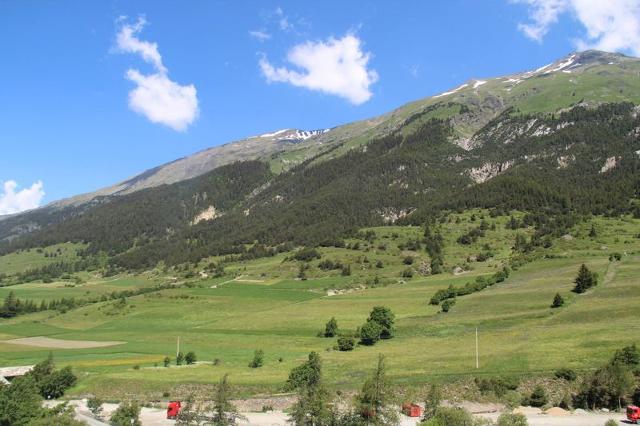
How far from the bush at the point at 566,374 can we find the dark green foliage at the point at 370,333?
115 feet

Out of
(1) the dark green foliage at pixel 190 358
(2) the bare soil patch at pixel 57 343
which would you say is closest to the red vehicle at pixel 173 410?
(1) the dark green foliage at pixel 190 358

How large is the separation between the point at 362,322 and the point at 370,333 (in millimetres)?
16257

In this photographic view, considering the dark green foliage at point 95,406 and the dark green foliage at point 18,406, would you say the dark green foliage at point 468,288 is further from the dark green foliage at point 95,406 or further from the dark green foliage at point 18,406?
the dark green foliage at point 18,406

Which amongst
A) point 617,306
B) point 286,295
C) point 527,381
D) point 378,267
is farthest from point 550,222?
point 527,381

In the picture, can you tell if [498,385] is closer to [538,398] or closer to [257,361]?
[538,398]

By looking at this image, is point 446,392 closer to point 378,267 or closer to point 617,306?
point 617,306

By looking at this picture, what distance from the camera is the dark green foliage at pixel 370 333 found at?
88.0 meters

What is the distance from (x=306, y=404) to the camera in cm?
4581

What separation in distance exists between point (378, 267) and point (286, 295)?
1601 inches

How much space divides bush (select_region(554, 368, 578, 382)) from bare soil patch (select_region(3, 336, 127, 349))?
76734mm

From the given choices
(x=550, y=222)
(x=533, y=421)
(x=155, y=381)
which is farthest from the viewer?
(x=550, y=222)

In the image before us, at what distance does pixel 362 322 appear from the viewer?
4102 inches

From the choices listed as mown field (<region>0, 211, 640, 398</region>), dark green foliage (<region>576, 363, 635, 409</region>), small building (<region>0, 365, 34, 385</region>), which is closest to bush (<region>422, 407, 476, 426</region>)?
mown field (<region>0, 211, 640, 398</region>)

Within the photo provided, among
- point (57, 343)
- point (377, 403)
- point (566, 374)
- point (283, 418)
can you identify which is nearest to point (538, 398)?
point (566, 374)
